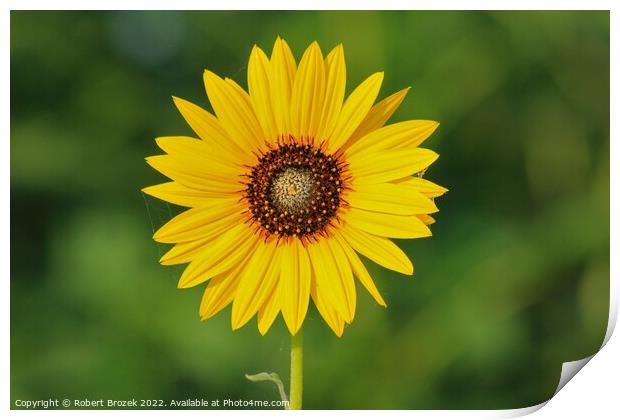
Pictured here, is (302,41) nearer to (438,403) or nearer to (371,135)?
(371,135)

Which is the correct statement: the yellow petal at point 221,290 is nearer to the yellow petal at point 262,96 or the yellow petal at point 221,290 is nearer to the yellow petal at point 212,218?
the yellow petal at point 212,218

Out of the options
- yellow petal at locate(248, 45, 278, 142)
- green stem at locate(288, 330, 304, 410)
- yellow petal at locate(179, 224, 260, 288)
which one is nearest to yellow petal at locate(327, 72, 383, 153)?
yellow petal at locate(248, 45, 278, 142)

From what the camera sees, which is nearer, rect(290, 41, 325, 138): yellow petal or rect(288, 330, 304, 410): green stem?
rect(290, 41, 325, 138): yellow petal

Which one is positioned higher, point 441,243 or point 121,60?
point 121,60

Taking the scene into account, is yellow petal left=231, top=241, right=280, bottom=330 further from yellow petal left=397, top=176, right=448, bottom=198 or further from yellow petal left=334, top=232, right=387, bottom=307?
yellow petal left=397, top=176, right=448, bottom=198

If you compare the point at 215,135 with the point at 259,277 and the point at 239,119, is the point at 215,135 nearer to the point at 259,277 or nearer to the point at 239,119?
the point at 239,119

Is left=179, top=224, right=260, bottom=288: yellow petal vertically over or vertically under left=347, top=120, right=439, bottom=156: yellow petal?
under
